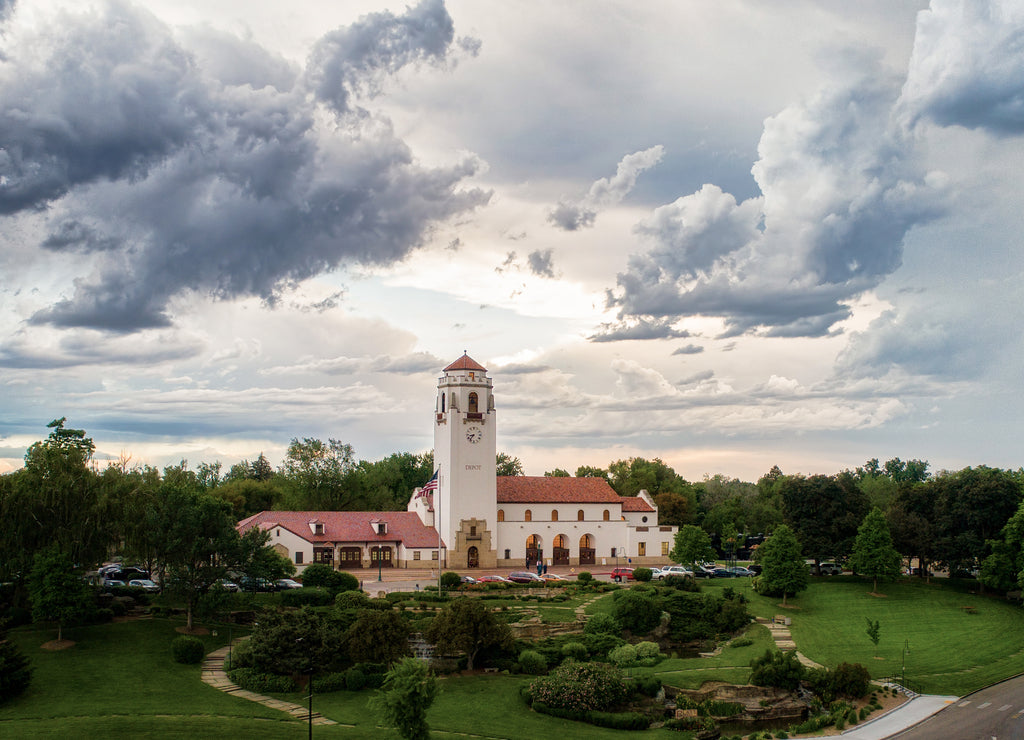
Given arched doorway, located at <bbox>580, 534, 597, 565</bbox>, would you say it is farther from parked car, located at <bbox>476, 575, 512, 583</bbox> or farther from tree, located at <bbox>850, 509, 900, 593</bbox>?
tree, located at <bbox>850, 509, 900, 593</bbox>

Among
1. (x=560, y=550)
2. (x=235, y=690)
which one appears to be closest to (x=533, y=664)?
(x=235, y=690)

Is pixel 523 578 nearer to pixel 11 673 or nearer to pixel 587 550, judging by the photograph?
pixel 587 550

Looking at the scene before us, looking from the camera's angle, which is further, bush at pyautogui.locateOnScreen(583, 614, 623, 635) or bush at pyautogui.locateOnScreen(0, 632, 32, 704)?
bush at pyautogui.locateOnScreen(583, 614, 623, 635)

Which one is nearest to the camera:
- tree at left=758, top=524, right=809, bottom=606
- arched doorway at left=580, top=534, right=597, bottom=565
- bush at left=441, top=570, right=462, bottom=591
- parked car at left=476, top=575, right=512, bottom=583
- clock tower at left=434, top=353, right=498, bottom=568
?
tree at left=758, top=524, right=809, bottom=606

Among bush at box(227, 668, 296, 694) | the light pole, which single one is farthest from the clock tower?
the light pole

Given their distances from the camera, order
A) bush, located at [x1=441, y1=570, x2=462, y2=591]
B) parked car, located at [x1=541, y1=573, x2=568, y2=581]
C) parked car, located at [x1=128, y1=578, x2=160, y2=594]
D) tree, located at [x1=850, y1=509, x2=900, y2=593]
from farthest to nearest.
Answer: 1. parked car, located at [x1=541, y1=573, x2=568, y2=581]
2. tree, located at [x1=850, y1=509, x2=900, y2=593]
3. bush, located at [x1=441, y1=570, x2=462, y2=591]
4. parked car, located at [x1=128, y1=578, x2=160, y2=594]

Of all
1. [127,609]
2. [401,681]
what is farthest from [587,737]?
[127,609]

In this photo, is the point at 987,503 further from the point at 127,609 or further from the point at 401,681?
the point at 127,609
